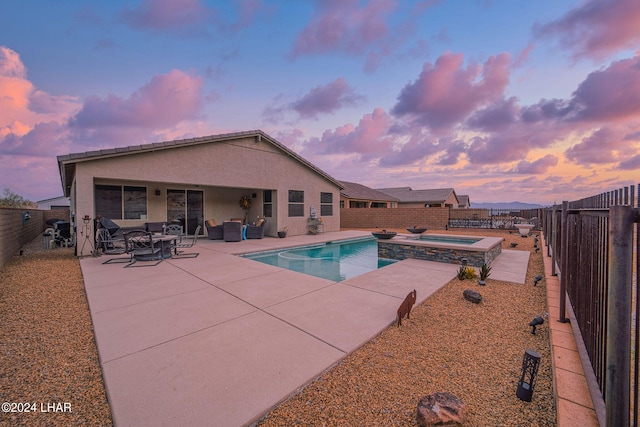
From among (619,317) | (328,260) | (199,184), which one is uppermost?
(199,184)

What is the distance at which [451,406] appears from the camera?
6.29 feet

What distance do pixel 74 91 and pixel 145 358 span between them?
1332 centimetres

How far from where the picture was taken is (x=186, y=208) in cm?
1302

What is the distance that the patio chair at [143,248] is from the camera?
7.16 m

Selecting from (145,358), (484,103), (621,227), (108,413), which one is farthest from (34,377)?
(484,103)

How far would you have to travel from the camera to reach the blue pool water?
7438 millimetres

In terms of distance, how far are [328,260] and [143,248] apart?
5549 mm

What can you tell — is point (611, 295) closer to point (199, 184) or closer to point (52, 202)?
point (199, 184)

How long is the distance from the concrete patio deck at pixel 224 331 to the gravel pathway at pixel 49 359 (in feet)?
0.45

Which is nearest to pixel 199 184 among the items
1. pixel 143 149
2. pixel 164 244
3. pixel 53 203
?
pixel 143 149

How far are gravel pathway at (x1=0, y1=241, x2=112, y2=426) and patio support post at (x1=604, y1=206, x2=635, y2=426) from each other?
3.22 m

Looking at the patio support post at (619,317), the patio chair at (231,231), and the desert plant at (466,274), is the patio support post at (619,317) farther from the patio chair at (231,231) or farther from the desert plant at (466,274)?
the patio chair at (231,231)

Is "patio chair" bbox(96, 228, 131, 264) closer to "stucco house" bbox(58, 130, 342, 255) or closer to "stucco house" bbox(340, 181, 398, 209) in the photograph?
"stucco house" bbox(58, 130, 342, 255)

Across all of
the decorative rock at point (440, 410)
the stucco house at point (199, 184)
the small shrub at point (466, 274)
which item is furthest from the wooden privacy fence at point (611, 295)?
the stucco house at point (199, 184)
